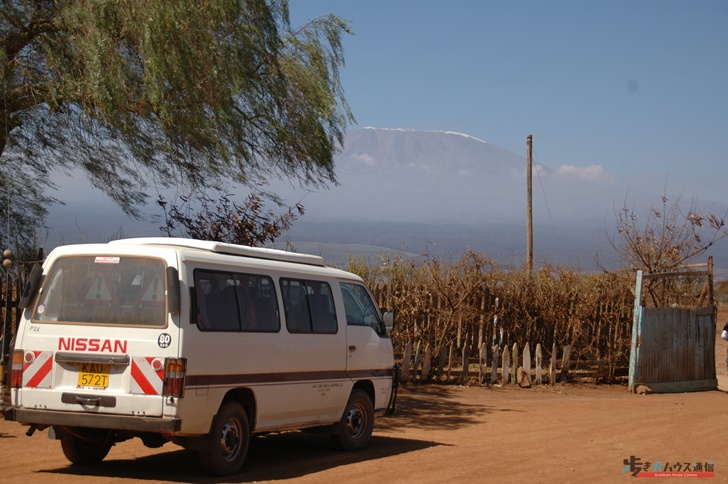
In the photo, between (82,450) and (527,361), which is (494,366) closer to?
(527,361)

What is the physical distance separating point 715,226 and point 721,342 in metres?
11.8

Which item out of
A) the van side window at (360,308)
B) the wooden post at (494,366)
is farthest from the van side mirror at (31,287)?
the wooden post at (494,366)

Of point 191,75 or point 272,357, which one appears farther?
point 191,75

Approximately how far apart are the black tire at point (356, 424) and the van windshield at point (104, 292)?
3.50 meters

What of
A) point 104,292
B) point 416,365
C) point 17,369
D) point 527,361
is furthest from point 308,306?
point 527,361

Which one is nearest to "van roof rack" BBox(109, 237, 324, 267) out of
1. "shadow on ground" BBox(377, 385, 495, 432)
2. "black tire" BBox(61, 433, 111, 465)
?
"black tire" BBox(61, 433, 111, 465)

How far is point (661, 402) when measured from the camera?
18172mm

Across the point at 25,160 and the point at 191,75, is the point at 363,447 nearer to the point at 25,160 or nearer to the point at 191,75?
the point at 191,75

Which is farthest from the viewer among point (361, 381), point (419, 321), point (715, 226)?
point (715, 226)

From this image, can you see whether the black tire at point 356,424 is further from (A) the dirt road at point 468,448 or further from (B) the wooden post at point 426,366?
(B) the wooden post at point 426,366

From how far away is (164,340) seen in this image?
8.15 meters

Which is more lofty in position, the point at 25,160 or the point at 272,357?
the point at 25,160

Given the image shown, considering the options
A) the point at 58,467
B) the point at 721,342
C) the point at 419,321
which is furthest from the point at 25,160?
the point at 721,342

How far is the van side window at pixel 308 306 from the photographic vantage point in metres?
9.98
